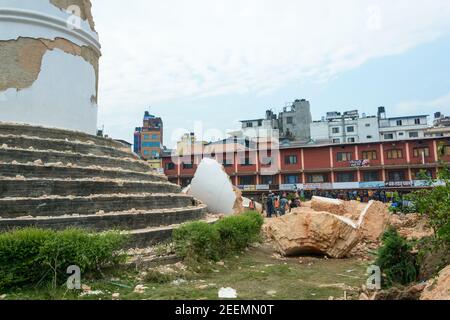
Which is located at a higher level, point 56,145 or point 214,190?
point 56,145

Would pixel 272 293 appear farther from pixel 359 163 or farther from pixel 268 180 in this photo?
pixel 268 180

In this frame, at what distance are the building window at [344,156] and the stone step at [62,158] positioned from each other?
104 feet

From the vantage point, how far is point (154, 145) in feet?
239

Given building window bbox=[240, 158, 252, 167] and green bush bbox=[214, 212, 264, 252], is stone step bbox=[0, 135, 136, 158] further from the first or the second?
building window bbox=[240, 158, 252, 167]

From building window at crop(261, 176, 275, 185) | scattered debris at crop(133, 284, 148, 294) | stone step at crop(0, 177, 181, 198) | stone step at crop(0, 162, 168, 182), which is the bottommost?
scattered debris at crop(133, 284, 148, 294)

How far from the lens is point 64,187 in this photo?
8.40 m

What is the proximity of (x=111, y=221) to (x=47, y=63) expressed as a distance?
21.0ft

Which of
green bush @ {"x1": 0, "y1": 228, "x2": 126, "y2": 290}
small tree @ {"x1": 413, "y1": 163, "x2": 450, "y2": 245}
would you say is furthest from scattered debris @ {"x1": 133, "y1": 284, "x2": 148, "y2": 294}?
small tree @ {"x1": 413, "y1": 163, "x2": 450, "y2": 245}

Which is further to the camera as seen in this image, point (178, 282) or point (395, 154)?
point (395, 154)

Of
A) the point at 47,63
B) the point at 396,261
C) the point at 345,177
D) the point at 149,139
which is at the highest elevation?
the point at 149,139

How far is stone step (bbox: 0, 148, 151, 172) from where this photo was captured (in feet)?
28.5

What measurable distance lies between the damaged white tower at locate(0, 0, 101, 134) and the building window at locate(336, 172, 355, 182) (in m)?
31.8

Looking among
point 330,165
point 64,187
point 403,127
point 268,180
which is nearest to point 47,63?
point 64,187

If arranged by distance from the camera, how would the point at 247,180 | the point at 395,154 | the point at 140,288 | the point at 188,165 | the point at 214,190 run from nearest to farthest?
the point at 140,288
the point at 214,190
the point at 395,154
the point at 247,180
the point at 188,165
